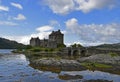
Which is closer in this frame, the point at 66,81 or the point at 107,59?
the point at 66,81

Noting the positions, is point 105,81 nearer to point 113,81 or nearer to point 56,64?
point 113,81

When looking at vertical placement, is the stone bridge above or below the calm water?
above

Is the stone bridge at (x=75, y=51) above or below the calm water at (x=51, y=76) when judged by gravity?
above

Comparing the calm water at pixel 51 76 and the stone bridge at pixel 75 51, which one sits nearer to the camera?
the calm water at pixel 51 76

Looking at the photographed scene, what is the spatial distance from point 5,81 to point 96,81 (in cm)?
1818

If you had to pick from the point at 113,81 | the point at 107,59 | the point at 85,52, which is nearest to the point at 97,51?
the point at 85,52

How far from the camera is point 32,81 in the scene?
43500mm

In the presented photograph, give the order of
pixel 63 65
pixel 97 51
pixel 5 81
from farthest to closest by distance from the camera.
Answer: pixel 97 51
pixel 63 65
pixel 5 81

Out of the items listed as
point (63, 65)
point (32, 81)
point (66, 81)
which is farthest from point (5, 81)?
point (63, 65)

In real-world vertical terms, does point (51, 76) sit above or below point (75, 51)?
below

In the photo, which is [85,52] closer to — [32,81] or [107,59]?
[107,59]

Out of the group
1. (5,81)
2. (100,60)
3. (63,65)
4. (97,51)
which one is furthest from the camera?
(97,51)

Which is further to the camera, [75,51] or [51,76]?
[75,51]

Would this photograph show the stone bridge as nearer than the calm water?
No
